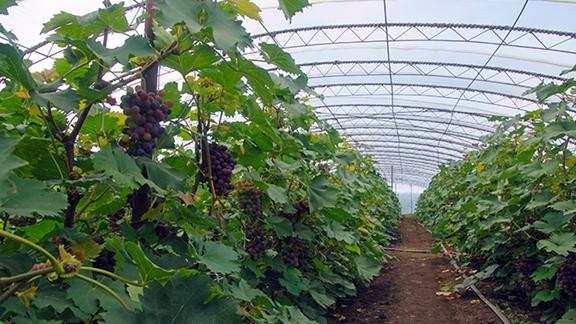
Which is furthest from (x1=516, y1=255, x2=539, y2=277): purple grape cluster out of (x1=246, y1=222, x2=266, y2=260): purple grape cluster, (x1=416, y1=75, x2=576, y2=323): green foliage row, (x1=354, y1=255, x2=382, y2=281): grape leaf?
(x1=246, y1=222, x2=266, y2=260): purple grape cluster

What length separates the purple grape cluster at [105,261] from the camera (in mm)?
1366

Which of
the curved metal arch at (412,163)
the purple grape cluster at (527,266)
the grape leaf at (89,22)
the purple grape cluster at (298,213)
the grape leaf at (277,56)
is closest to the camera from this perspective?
the grape leaf at (89,22)

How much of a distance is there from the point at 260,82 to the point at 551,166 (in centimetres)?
315

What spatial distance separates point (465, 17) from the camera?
41.9 ft

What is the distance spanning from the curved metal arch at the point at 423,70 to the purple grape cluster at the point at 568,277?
41.7 ft

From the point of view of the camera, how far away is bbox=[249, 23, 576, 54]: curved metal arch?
42.1 feet

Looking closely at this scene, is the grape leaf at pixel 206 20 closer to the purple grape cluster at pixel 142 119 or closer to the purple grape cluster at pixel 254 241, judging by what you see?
the purple grape cluster at pixel 142 119

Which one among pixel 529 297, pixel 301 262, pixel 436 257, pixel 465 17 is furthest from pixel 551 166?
pixel 465 17

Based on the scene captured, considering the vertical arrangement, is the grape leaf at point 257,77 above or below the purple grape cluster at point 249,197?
above

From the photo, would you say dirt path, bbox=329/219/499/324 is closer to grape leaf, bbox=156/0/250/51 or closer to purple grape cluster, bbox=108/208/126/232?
purple grape cluster, bbox=108/208/126/232

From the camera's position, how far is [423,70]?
1684cm

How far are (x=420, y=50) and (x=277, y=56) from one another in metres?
14.7

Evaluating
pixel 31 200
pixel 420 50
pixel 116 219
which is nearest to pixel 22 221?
pixel 116 219

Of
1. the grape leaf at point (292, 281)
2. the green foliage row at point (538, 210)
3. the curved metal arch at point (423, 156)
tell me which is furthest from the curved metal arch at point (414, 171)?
the grape leaf at point (292, 281)
